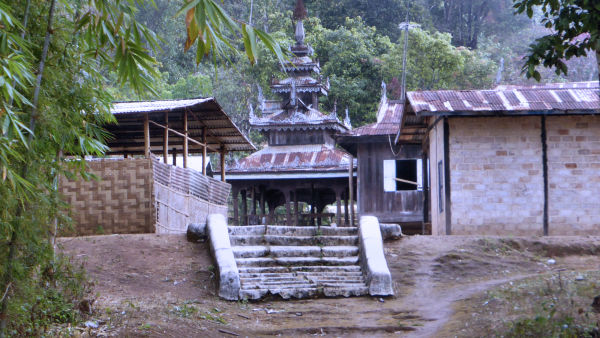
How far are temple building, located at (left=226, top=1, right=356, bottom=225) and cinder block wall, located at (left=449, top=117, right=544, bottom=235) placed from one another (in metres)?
10.6

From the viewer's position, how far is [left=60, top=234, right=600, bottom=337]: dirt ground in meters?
7.28

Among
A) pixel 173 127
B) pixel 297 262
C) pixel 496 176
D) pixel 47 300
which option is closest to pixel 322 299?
pixel 297 262

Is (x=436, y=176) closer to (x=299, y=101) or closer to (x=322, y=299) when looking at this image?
(x=322, y=299)

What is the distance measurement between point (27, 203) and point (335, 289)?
15.5 feet

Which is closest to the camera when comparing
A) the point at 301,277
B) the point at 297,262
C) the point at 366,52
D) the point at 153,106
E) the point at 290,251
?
the point at 301,277

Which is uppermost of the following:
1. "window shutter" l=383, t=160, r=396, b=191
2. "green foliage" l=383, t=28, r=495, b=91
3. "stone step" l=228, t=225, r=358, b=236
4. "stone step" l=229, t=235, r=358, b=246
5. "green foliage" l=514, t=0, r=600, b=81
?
"green foliage" l=383, t=28, r=495, b=91

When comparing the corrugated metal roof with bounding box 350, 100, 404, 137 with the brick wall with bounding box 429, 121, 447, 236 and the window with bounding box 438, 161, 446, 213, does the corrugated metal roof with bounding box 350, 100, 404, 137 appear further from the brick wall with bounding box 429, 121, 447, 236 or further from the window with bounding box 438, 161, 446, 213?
the window with bounding box 438, 161, 446, 213

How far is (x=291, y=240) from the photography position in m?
11.0

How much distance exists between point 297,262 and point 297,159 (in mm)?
17442

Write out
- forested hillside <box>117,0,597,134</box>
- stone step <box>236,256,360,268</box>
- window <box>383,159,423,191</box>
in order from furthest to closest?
forested hillside <box>117,0,597,134</box>
window <box>383,159,423,191</box>
stone step <box>236,256,360,268</box>

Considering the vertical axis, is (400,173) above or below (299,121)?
below

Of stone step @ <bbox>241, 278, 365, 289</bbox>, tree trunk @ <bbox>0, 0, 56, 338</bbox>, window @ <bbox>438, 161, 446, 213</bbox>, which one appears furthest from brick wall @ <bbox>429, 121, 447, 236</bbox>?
tree trunk @ <bbox>0, 0, 56, 338</bbox>

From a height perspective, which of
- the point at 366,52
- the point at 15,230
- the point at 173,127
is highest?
the point at 366,52

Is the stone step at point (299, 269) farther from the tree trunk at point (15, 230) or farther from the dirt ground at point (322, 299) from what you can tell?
the tree trunk at point (15, 230)
